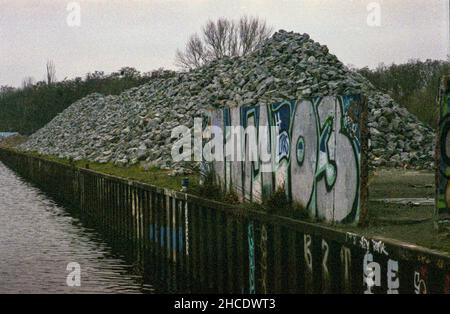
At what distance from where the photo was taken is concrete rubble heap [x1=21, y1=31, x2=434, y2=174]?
94.8 feet

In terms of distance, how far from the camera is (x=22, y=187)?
176 feet

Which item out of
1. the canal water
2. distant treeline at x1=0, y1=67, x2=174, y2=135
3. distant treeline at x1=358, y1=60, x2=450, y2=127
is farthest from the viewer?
distant treeline at x1=0, y1=67, x2=174, y2=135

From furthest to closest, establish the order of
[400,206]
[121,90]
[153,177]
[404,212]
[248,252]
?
[121,90] → [153,177] → [400,206] → [248,252] → [404,212]

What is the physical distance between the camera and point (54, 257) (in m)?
22.2

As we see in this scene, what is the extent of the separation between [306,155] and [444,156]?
138 inches

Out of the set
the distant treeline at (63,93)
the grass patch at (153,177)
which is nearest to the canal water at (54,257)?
the grass patch at (153,177)

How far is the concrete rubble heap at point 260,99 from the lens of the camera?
2891 centimetres

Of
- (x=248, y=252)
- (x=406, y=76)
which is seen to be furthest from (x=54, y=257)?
(x=406, y=76)

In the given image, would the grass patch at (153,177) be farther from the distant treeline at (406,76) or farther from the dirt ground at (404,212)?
the distant treeline at (406,76)

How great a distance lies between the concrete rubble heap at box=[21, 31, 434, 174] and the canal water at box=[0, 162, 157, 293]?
4.41 meters

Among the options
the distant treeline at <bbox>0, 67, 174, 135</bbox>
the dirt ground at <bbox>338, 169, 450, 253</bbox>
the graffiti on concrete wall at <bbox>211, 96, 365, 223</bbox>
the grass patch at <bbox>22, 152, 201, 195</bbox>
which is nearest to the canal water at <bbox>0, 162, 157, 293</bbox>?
the grass patch at <bbox>22, 152, 201, 195</bbox>

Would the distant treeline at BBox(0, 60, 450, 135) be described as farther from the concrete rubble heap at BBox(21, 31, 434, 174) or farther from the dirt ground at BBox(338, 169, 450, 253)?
the dirt ground at BBox(338, 169, 450, 253)

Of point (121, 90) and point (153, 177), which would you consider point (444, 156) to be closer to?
point (153, 177)
